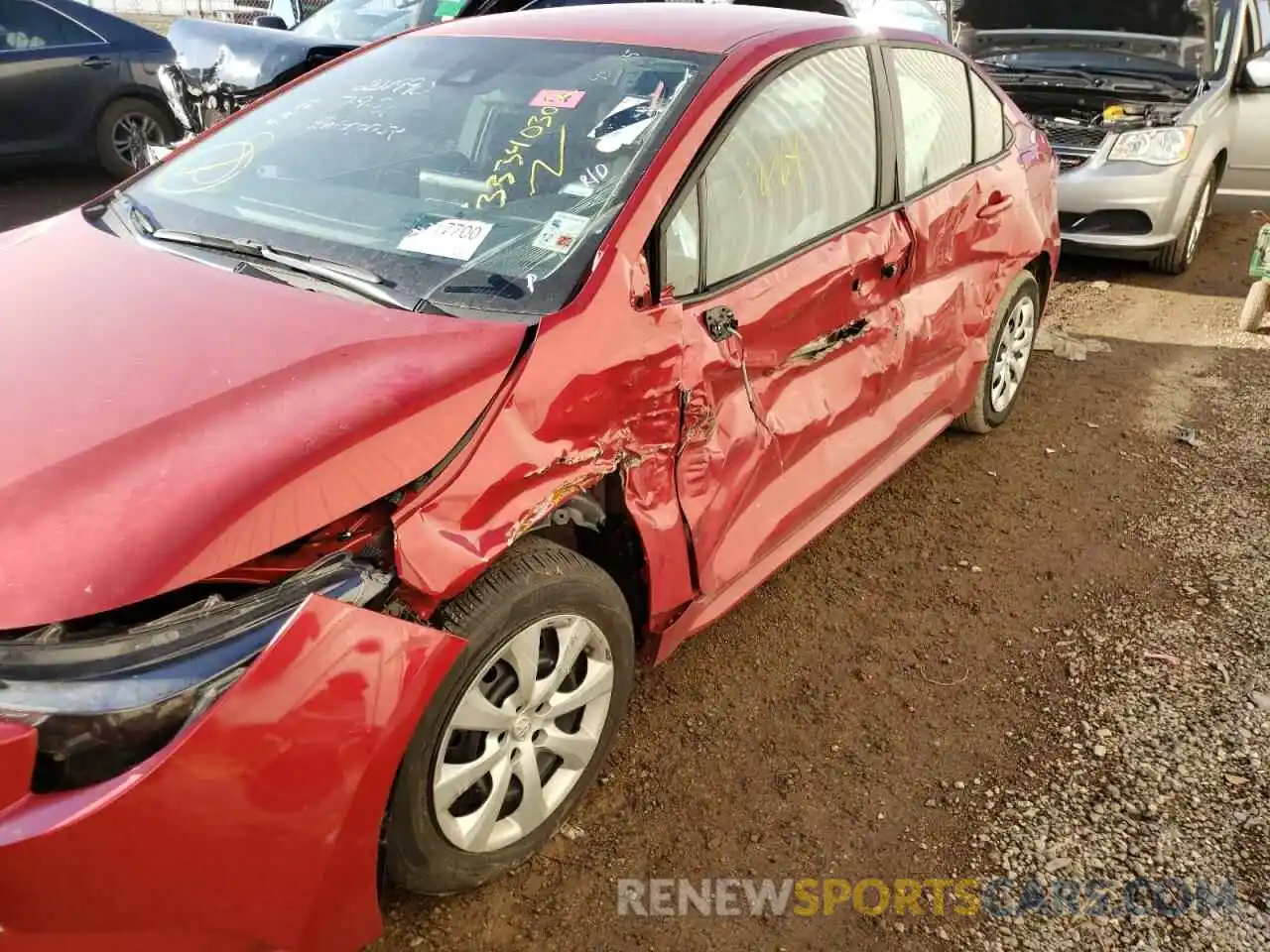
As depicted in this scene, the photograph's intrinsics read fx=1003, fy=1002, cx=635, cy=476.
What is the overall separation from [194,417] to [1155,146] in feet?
20.2

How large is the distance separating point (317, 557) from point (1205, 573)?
3033 mm

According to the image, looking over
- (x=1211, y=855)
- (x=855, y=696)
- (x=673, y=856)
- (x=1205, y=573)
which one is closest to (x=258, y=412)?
(x=673, y=856)

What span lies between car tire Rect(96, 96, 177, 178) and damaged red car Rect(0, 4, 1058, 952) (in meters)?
5.60

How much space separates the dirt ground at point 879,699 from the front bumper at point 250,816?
18.4 inches

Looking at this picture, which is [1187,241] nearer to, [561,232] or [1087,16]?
[1087,16]

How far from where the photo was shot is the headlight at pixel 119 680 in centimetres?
Answer: 143

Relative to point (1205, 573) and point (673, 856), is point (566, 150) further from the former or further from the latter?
point (1205, 573)

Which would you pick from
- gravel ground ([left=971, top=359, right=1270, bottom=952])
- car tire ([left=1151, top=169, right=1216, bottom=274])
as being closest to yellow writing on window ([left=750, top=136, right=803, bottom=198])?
→ gravel ground ([left=971, top=359, right=1270, bottom=952])

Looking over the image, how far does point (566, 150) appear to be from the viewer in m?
2.41

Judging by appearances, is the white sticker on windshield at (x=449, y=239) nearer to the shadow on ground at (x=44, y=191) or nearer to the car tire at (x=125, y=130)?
the shadow on ground at (x=44, y=191)

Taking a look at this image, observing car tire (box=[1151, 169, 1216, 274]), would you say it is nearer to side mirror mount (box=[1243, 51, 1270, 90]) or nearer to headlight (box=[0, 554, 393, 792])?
side mirror mount (box=[1243, 51, 1270, 90])

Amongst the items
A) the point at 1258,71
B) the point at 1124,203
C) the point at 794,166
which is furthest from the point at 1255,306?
the point at 794,166

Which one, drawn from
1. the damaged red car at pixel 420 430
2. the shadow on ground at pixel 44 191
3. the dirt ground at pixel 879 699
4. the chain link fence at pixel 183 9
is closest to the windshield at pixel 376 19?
the shadow on ground at pixel 44 191

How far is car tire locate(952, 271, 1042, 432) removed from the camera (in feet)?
13.1
